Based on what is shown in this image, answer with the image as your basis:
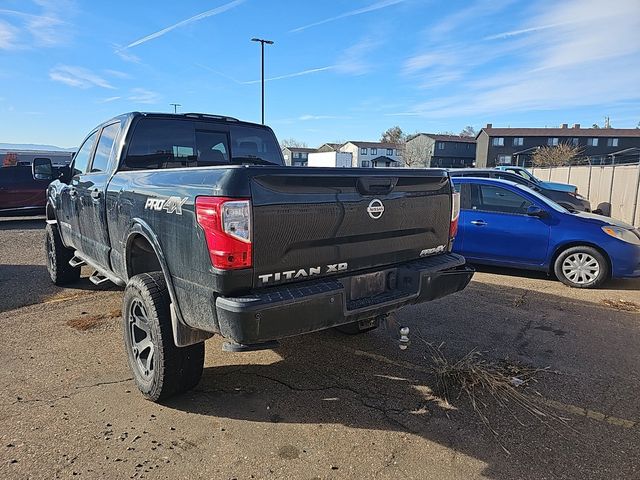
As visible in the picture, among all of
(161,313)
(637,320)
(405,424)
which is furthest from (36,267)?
(637,320)

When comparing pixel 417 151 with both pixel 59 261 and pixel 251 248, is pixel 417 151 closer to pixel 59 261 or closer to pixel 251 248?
pixel 59 261

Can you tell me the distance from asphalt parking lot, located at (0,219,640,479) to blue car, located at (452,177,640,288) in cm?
161

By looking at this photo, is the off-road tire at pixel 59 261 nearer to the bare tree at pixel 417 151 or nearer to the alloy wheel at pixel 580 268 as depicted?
the alloy wheel at pixel 580 268

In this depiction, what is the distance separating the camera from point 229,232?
2.38 metres

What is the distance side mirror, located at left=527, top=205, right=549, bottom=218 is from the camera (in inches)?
266

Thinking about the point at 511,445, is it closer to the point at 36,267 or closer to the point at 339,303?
the point at 339,303

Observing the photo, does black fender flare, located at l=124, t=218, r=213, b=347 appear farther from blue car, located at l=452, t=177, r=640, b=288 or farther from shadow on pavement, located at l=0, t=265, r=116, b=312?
blue car, located at l=452, t=177, r=640, b=288

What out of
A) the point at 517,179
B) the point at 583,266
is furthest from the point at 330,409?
the point at 517,179

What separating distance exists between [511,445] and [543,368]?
4.31ft

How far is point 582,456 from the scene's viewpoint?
8.55 ft

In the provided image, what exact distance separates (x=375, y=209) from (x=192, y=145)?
7.91ft

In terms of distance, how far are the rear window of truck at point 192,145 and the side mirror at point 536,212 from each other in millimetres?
4074

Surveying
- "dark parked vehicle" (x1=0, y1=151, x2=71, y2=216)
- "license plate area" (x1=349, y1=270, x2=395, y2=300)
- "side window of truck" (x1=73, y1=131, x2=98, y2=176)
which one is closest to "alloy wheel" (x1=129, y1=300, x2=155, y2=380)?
"license plate area" (x1=349, y1=270, x2=395, y2=300)

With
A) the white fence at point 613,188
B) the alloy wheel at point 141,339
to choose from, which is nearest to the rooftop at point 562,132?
the white fence at point 613,188
